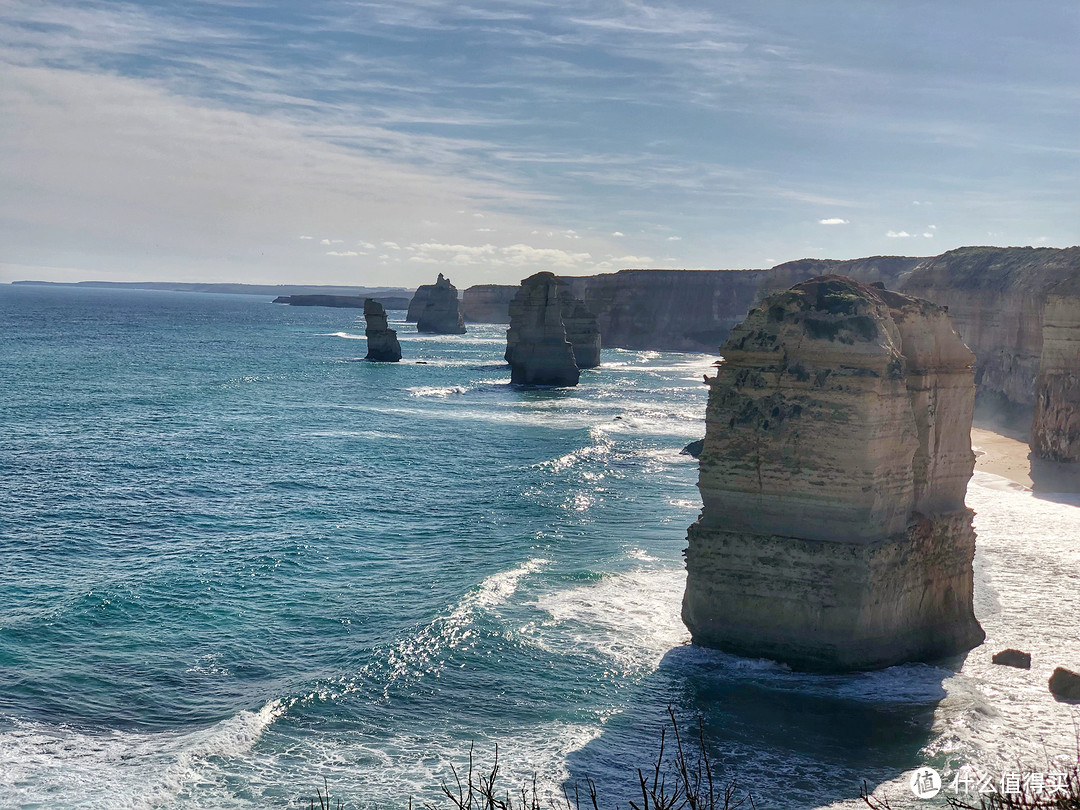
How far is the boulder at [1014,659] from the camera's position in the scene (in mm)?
15906

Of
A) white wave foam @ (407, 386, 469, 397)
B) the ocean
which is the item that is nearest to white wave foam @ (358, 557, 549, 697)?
the ocean

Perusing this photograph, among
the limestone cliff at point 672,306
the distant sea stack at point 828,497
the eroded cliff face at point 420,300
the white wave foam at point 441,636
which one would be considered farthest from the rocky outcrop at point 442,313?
the distant sea stack at point 828,497

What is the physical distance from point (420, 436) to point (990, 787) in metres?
34.2

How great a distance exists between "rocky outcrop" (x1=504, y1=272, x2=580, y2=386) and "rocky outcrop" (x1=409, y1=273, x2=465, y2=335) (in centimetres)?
6847

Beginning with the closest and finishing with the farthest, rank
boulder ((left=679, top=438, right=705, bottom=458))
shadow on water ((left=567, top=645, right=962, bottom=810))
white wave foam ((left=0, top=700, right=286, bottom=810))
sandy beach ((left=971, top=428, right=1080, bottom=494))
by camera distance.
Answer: white wave foam ((left=0, top=700, right=286, bottom=810)) → shadow on water ((left=567, top=645, right=962, bottom=810)) → sandy beach ((left=971, top=428, right=1080, bottom=494)) → boulder ((left=679, top=438, right=705, bottom=458))

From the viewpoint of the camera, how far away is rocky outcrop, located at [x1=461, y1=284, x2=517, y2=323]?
188m

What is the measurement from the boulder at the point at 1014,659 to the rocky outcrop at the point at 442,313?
123m

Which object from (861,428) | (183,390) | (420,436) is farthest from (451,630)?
(183,390)

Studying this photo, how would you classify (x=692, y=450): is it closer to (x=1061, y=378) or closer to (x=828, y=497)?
(x=1061, y=378)

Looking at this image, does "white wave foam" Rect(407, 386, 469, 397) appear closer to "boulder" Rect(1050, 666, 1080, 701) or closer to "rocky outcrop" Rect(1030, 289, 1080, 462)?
"rocky outcrop" Rect(1030, 289, 1080, 462)

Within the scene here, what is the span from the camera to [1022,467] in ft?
113

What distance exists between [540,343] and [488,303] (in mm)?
123862

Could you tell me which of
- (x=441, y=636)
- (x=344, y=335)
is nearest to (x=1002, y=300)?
(x=441, y=636)

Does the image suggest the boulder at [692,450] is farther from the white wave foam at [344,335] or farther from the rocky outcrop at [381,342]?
the white wave foam at [344,335]
